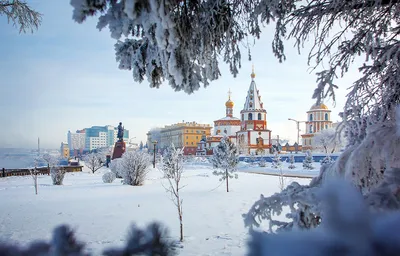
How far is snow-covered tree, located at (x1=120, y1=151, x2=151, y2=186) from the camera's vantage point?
1884 centimetres

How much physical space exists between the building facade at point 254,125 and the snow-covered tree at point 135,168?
43.3 meters

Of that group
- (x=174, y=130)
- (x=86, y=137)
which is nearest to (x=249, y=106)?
(x=174, y=130)

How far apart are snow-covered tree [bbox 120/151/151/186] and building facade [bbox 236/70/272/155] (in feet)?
142

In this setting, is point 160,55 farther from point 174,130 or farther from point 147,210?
point 174,130

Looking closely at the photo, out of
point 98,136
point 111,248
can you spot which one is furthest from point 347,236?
point 98,136

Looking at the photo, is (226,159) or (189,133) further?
(189,133)

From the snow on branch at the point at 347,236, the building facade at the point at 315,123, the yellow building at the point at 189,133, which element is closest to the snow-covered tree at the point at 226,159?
the snow on branch at the point at 347,236

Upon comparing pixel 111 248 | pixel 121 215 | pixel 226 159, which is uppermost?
pixel 111 248

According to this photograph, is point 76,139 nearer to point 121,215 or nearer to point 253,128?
point 253,128

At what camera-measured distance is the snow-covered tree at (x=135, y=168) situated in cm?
1884

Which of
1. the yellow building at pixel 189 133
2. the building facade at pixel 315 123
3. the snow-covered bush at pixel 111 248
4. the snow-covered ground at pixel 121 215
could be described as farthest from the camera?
the yellow building at pixel 189 133

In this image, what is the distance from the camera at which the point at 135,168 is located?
1889 cm

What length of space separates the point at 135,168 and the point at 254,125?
157ft

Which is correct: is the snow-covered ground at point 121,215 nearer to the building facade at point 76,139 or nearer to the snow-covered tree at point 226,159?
the snow-covered tree at point 226,159
